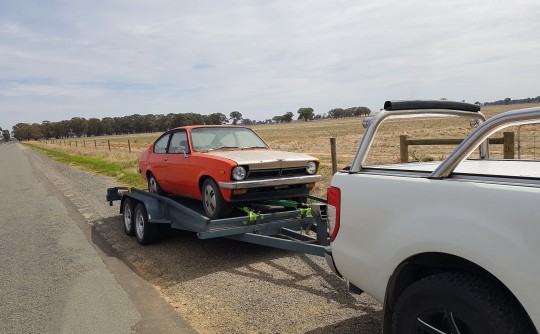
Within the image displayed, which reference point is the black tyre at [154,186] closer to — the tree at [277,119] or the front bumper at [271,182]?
the front bumper at [271,182]

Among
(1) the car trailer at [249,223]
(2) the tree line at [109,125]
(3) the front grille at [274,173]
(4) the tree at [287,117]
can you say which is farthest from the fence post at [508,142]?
(4) the tree at [287,117]

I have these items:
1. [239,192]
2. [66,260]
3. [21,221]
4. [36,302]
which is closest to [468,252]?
[239,192]

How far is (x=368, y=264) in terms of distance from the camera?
282 centimetres

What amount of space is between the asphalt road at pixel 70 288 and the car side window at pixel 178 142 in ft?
6.25

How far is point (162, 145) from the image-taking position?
26.0 ft

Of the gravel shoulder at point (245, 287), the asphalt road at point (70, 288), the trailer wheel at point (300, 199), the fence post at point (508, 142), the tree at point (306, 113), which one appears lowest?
the gravel shoulder at point (245, 287)

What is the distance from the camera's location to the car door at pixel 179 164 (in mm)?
6652

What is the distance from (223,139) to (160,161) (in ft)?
4.42

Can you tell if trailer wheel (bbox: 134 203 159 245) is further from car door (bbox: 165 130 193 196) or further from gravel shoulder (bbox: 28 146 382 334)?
car door (bbox: 165 130 193 196)

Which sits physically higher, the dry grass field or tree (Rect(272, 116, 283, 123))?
tree (Rect(272, 116, 283, 123))

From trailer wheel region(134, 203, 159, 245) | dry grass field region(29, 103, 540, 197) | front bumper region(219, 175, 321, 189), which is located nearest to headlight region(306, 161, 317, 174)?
front bumper region(219, 175, 321, 189)

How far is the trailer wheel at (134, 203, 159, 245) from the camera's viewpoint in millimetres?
6471

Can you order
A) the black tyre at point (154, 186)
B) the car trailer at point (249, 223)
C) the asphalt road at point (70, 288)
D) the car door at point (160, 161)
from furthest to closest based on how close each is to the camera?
the black tyre at point (154, 186)
the car door at point (160, 161)
the car trailer at point (249, 223)
the asphalt road at point (70, 288)

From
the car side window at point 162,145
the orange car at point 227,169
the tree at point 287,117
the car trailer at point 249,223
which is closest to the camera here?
the car trailer at point 249,223
